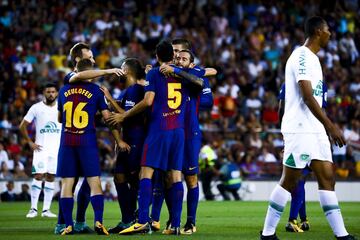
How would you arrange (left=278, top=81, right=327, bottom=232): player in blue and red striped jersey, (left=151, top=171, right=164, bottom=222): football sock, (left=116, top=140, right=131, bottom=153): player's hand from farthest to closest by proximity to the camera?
(left=278, top=81, right=327, bottom=232): player in blue and red striped jersey
(left=151, top=171, right=164, bottom=222): football sock
(left=116, top=140, right=131, bottom=153): player's hand

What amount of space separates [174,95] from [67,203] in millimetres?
2036

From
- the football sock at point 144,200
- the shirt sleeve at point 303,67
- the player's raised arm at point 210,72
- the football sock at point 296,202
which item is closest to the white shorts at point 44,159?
→ the player's raised arm at point 210,72

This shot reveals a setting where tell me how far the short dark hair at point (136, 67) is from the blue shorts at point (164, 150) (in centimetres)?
120

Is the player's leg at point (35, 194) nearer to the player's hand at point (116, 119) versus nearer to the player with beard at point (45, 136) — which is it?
the player with beard at point (45, 136)

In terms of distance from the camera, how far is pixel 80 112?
507 inches

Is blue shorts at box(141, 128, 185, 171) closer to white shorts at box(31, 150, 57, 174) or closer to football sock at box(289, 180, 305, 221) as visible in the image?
football sock at box(289, 180, 305, 221)

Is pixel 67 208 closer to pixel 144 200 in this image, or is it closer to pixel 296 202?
pixel 144 200

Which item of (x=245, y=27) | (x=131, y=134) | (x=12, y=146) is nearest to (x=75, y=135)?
(x=131, y=134)

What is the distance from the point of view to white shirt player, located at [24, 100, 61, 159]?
18578mm

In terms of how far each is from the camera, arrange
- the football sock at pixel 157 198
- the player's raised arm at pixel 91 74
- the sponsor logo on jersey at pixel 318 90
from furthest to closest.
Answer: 1. the football sock at pixel 157 198
2. the player's raised arm at pixel 91 74
3. the sponsor logo on jersey at pixel 318 90

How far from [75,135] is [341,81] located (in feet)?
62.6

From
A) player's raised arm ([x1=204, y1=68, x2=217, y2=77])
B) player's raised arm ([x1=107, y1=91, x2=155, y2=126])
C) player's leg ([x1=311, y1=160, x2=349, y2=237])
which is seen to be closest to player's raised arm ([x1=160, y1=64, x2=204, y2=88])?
Result: player's raised arm ([x1=107, y1=91, x2=155, y2=126])

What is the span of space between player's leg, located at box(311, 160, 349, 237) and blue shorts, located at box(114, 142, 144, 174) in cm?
328

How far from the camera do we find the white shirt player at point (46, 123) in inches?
731
